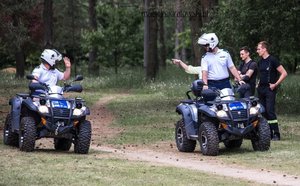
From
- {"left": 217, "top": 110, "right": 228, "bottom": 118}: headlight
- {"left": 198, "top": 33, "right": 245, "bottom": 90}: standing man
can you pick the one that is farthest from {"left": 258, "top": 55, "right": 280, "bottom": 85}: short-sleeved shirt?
{"left": 217, "top": 110, "right": 228, "bottom": 118}: headlight

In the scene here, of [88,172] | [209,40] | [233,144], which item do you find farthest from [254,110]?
[88,172]

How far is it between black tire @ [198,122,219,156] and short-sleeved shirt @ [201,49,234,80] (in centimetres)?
106

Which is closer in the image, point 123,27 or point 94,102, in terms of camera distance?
point 94,102

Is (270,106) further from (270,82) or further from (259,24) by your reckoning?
(259,24)

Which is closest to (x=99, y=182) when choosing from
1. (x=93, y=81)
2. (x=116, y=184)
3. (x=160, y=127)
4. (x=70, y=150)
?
(x=116, y=184)

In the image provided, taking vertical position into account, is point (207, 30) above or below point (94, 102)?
above

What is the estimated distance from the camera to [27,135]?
14117mm

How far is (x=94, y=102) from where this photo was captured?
30703mm

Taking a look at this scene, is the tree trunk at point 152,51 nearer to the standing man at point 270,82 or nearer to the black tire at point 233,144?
the standing man at point 270,82

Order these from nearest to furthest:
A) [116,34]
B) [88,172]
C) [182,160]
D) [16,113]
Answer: [88,172] → [182,160] → [16,113] → [116,34]

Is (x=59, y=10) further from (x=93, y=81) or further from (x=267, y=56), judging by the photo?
(x=267, y=56)

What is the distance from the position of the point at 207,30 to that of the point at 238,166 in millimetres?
13974

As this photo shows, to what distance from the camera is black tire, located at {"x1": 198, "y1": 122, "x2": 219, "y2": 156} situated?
46.4ft

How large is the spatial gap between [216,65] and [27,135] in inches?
148
